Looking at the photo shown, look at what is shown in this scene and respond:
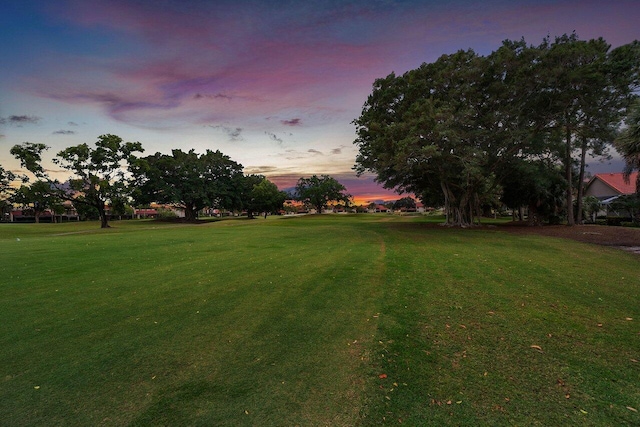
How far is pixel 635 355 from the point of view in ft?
13.3

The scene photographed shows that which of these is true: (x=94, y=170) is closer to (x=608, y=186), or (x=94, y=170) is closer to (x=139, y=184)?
(x=139, y=184)

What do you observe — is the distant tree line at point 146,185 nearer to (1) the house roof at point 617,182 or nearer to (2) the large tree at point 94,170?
(2) the large tree at point 94,170

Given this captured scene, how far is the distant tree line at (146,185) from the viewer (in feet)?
123

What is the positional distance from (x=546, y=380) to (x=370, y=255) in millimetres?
9291

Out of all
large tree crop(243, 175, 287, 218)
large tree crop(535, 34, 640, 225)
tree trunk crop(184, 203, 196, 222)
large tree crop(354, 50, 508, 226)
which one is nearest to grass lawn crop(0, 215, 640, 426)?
large tree crop(354, 50, 508, 226)

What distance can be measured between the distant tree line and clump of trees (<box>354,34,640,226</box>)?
3579 cm

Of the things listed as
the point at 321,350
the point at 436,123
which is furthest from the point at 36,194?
the point at 321,350

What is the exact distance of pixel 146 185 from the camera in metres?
53.7

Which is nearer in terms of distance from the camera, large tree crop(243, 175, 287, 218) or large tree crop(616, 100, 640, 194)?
large tree crop(616, 100, 640, 194)

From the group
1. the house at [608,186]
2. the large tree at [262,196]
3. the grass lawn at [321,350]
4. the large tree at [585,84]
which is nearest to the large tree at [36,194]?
the large tree at [262,196]

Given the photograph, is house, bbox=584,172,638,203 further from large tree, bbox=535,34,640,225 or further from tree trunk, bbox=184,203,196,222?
tree trunk, bbox=184,203,196,222

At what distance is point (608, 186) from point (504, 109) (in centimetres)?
3408

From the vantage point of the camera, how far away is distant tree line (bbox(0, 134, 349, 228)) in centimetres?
3762

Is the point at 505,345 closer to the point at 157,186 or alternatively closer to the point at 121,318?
the point at 121,318
